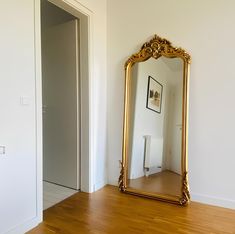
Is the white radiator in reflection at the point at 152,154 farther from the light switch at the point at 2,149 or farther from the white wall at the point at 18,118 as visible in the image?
the light switch at the point at 2,149

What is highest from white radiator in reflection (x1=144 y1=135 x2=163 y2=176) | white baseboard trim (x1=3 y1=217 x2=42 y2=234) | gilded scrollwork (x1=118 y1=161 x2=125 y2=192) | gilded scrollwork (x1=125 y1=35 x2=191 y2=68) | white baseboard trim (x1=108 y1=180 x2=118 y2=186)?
gilded scrollwork (x1=125 y1=35 x2=191 y2=68)

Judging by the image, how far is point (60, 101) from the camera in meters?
3.07

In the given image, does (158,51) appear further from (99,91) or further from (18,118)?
(18,118)

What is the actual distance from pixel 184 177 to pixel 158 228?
27.3 inches

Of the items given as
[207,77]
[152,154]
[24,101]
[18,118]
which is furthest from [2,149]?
[207,77]

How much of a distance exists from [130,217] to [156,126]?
1048 millimetres

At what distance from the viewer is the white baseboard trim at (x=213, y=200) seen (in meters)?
2.44

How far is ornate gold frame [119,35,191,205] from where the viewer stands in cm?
255

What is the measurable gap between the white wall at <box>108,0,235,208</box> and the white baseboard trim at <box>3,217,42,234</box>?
5.41ft

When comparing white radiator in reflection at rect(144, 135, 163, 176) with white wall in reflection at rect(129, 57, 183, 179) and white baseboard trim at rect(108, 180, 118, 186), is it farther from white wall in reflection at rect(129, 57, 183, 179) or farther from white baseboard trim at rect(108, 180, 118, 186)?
white baseboard trim at rect(108, 180, 118, 186)

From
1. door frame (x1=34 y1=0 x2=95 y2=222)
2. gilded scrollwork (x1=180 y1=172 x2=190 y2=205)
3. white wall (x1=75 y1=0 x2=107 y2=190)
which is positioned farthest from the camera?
white wall (x1=75 y1=0 x2=107 y2=190)

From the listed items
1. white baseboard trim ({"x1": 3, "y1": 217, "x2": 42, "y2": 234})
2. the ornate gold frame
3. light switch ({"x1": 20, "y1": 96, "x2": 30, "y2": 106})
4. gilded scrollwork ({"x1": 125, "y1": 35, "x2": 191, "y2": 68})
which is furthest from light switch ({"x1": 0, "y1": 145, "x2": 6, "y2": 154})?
gilded scrollwork ({"x1": 125, "y1": 35, "x2": 191, "y2": 68})

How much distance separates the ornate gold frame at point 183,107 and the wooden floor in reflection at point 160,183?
0.21 feet

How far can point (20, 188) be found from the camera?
6.52 ft
